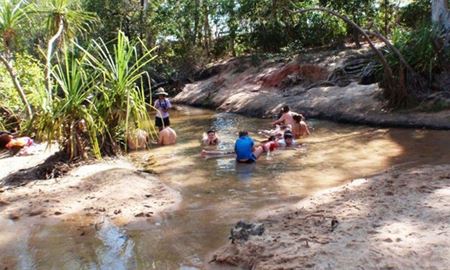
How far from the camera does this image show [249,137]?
9.68m

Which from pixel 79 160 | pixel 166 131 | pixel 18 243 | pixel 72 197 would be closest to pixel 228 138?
pixel 166 131

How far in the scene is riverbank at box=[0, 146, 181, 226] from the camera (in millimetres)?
5883

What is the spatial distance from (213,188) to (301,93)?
32.7 feet

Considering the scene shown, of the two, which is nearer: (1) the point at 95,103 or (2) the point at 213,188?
(2) the point at 213,188

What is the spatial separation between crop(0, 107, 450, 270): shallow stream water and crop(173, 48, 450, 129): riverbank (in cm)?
71

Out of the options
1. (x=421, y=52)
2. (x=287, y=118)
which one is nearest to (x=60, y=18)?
(x=287, y=118)

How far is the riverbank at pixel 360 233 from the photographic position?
12.1 feet

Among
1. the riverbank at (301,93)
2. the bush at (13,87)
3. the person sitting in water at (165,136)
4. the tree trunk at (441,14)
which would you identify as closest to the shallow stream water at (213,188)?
the person sitting in water at (165,136)

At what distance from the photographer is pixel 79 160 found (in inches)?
305

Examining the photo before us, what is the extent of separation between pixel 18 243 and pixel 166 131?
5.86 m

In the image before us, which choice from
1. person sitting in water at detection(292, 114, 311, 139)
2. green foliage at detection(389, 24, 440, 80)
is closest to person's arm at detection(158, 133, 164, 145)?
person sitting in water at detection(292, 114, 311, 139)

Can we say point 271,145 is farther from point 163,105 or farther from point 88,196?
point 88,196

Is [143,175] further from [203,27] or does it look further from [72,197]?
[203,27]

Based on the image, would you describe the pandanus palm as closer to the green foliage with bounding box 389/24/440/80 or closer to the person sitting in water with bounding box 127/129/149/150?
the person sitting in water with bounding box 127/129/149/150
